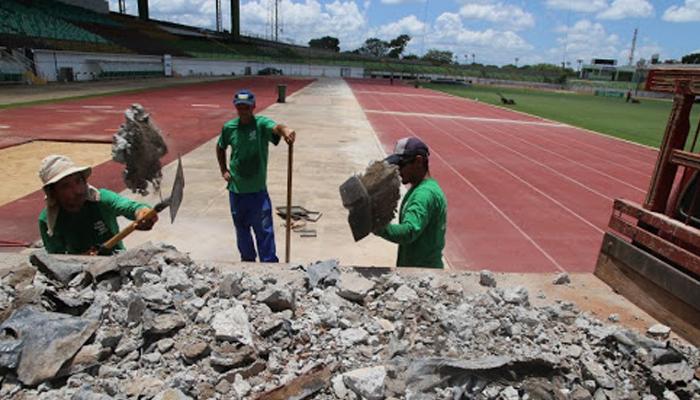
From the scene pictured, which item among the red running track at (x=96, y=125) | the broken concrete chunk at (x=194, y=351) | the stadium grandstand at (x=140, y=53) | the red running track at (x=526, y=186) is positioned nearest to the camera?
the broken concrete chunk at (x=194, y=351)

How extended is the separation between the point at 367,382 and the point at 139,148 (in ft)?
8.28

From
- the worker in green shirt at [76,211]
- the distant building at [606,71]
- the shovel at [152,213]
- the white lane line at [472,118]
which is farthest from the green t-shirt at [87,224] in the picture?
the distant building at [606,71]

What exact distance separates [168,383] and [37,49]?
34.5 metres

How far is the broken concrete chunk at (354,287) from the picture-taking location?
2.93 metres

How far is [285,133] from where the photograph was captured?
438 cm

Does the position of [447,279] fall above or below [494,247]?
above

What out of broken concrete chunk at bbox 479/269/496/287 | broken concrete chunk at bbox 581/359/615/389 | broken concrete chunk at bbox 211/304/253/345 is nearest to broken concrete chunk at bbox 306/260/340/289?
broken concrete chunk at bbox 211/304/253/345

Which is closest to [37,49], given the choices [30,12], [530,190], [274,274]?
[30,12]

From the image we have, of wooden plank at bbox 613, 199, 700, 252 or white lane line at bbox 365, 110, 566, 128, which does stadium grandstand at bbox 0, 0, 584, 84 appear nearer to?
white lane line at bbox 365, 110, 566, 128

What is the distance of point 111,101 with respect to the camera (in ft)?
71.2

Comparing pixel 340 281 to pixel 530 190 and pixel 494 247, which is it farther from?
pixel 530 190

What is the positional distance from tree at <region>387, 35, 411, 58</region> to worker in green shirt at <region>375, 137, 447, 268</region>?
388 ft

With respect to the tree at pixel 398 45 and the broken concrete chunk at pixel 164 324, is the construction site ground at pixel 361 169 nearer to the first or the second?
the broken concrete chunk at pixel 164 324

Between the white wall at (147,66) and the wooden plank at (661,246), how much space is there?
34.1 metres
